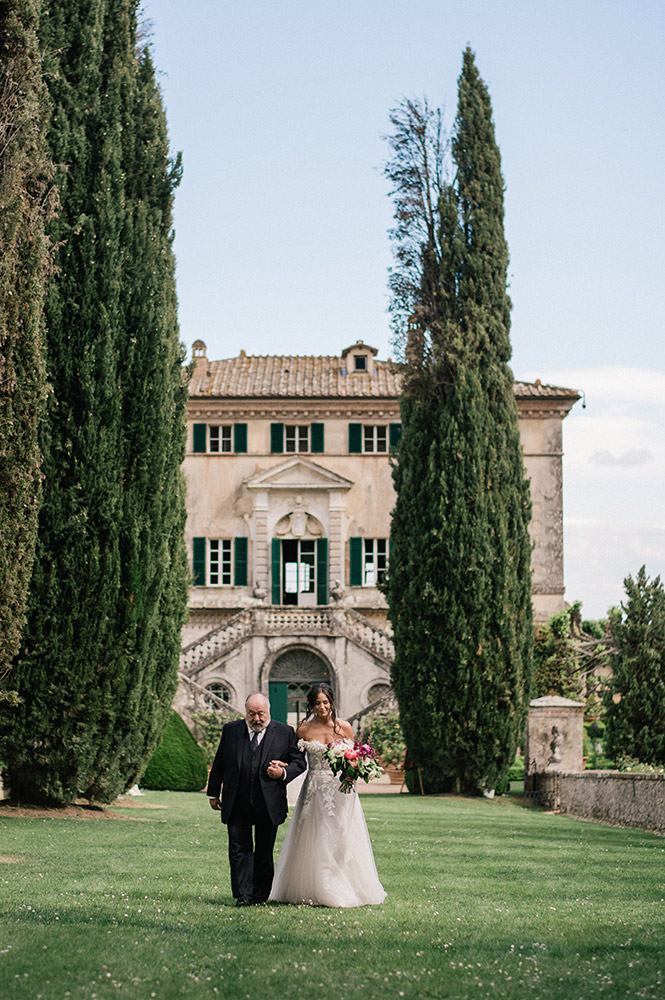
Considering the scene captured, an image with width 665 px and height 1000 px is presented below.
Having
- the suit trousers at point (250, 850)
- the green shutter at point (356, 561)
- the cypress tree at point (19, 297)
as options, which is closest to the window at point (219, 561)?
the green shutter at point (356, 561)

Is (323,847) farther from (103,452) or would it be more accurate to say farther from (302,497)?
(302,497)

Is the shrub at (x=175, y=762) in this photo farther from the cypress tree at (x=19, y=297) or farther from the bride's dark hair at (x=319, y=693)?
the bride's dark hair at (x=319, y=693)

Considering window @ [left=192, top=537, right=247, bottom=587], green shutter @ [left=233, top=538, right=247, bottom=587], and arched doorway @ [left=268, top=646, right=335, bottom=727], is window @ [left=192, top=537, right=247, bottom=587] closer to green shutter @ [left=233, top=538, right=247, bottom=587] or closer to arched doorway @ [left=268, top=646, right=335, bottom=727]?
green shutter @ [left=233, top=538, right=247, bottom=587]

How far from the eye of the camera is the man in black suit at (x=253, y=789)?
7.97m

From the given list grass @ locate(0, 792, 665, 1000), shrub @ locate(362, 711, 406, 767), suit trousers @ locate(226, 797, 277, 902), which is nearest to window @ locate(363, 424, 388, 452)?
shrub @ locate(362, 711, 406, 767)

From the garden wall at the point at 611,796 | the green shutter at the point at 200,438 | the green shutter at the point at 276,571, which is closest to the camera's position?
the garden wall at the point at 611,796

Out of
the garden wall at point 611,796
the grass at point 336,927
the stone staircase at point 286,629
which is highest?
the stone staircase at point 286,629

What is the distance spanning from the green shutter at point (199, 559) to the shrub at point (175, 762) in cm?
1308

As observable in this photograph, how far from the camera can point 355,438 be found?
121 feet

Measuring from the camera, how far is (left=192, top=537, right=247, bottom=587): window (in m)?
35.9

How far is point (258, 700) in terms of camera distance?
816 cm

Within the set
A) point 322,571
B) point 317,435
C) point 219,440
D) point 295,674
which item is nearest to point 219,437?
point 219,440

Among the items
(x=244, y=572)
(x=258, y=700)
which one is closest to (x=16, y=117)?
(x=258, y=700)

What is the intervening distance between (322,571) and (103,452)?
20.9 meters
